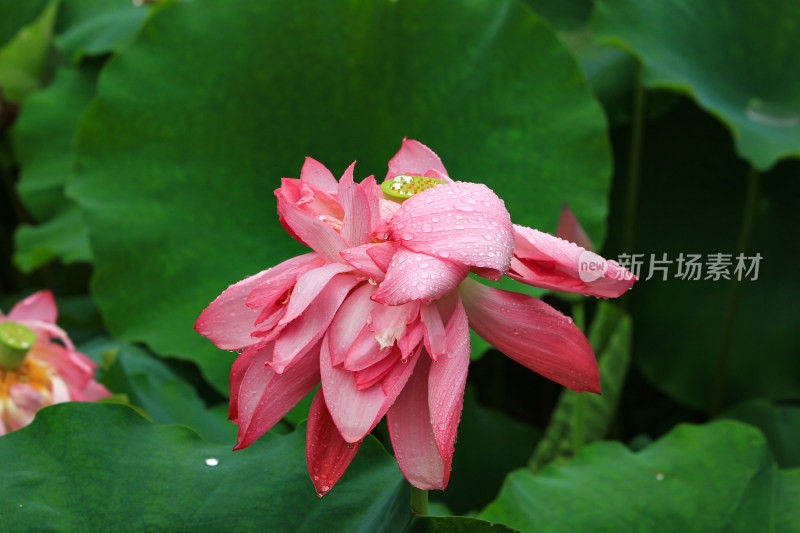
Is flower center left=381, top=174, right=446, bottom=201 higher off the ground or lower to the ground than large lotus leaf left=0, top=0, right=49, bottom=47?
higher

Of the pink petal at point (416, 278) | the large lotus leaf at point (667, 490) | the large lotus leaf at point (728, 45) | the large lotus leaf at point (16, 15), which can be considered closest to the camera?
the pink petal at point (416, 278)

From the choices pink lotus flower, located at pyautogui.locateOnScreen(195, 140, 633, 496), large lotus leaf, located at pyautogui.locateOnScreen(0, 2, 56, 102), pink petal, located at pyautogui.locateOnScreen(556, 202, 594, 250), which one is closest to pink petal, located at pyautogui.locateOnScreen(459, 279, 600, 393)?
pink lotus flower, located at pyautogui.locateOnScreen(195, 140, 633, 496)

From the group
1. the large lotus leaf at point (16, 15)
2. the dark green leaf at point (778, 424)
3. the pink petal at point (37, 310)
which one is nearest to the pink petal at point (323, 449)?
the pink petal at point (37, 310)

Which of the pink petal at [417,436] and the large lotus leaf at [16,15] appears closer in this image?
the pink petal at [417,436]

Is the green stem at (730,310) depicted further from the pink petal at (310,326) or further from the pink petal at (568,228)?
the pink petal at (310,326)

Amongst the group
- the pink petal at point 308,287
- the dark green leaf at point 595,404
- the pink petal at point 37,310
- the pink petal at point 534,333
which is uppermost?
the pink petal at point 308,287

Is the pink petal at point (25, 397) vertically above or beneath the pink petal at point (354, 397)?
beneath

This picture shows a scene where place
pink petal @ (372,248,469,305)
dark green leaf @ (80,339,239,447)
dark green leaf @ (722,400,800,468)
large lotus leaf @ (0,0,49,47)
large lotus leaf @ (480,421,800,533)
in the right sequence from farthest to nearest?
large lotus leaf @ (0,0,49,47)
dark green leaf @ (722,400,800,468)
dark green leaf @ (80,339,239,447)
large lotus leaf @ (480,421,800,533)
pink petal @ (372,248,469,305)

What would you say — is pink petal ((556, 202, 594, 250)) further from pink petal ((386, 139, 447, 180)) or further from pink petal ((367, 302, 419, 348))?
pink petal ((367, 302, 419, 348))

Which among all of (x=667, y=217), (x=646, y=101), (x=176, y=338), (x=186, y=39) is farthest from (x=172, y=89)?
(x=667, y=217)
